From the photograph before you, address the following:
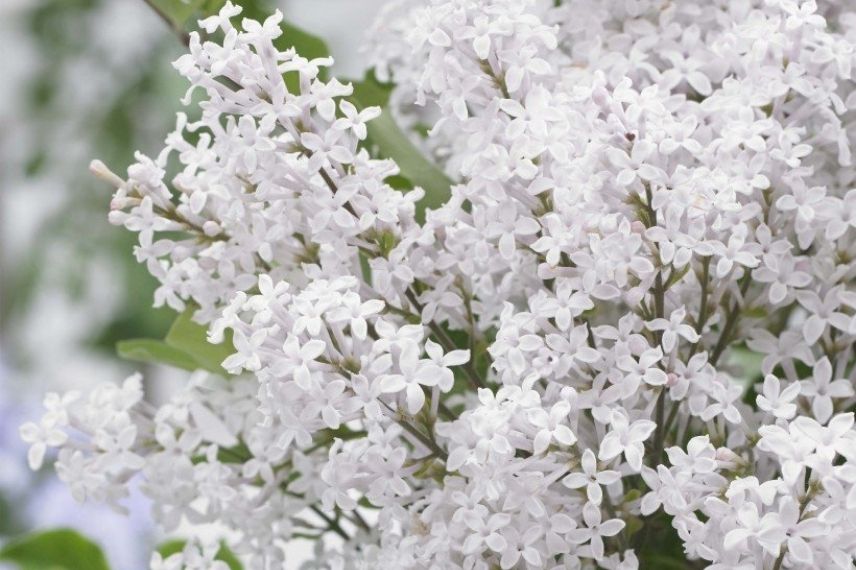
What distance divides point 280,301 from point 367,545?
0.33 feet

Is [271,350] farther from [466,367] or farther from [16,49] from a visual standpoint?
[16,49]

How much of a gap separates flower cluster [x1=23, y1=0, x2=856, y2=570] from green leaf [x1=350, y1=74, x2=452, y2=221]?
0.16 feet

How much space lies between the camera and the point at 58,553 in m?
0.44

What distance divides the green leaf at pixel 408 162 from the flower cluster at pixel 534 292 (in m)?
0.05

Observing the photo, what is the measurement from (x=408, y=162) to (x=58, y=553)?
0.18m

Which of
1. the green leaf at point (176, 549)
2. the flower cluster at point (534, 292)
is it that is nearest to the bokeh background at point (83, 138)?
the green leaf at point (176, 549)

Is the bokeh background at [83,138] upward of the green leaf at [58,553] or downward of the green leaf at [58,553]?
downward

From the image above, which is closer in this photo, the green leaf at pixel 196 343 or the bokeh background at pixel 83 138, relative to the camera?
the green leaf at pixel 196 343

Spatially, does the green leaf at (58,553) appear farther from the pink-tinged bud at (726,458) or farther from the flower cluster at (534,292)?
the pink-tinged bud at (726,458)

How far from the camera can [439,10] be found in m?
0.31

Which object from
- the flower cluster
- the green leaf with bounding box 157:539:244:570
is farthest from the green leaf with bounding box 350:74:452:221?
the green leaf with bounding box 157:539:244:570

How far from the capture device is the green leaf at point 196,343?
1.26 feet

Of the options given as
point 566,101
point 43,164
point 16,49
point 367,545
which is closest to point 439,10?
point 566,101

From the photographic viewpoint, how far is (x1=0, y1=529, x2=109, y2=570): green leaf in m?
0.44
